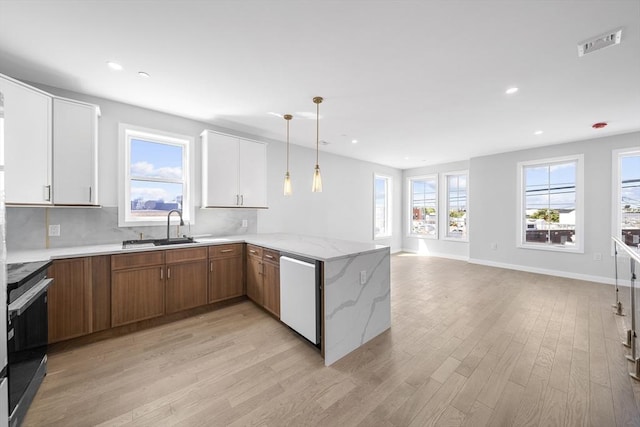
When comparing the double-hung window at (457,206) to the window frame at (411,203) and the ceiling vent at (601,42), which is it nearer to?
the window frame at (411,203)

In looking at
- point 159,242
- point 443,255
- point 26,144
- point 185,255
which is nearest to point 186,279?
point 185,255

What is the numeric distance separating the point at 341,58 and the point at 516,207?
5.38 meters

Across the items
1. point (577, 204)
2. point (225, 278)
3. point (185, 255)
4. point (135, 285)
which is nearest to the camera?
point (135, 285)

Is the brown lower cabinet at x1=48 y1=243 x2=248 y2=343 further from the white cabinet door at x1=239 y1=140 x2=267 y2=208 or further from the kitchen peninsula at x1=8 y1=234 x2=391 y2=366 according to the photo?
the white cabinet door at x1=239 y1=140 x2=267 y2=208

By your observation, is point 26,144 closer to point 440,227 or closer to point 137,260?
point 137,260

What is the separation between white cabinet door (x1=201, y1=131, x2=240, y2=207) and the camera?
Result: 344cm

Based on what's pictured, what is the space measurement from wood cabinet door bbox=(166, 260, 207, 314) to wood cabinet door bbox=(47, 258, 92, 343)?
2.25 feet

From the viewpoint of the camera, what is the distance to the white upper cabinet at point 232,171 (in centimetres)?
346

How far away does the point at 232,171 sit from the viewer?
11.9 ft

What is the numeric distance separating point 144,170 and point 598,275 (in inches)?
306

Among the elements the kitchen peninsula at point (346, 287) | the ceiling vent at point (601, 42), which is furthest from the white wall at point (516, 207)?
the kitchen peninsula at point (346, 287)

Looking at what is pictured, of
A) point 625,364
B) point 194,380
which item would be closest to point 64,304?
point 194,380

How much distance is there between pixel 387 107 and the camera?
3.17 meters

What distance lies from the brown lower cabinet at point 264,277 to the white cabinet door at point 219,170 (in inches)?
34.0
